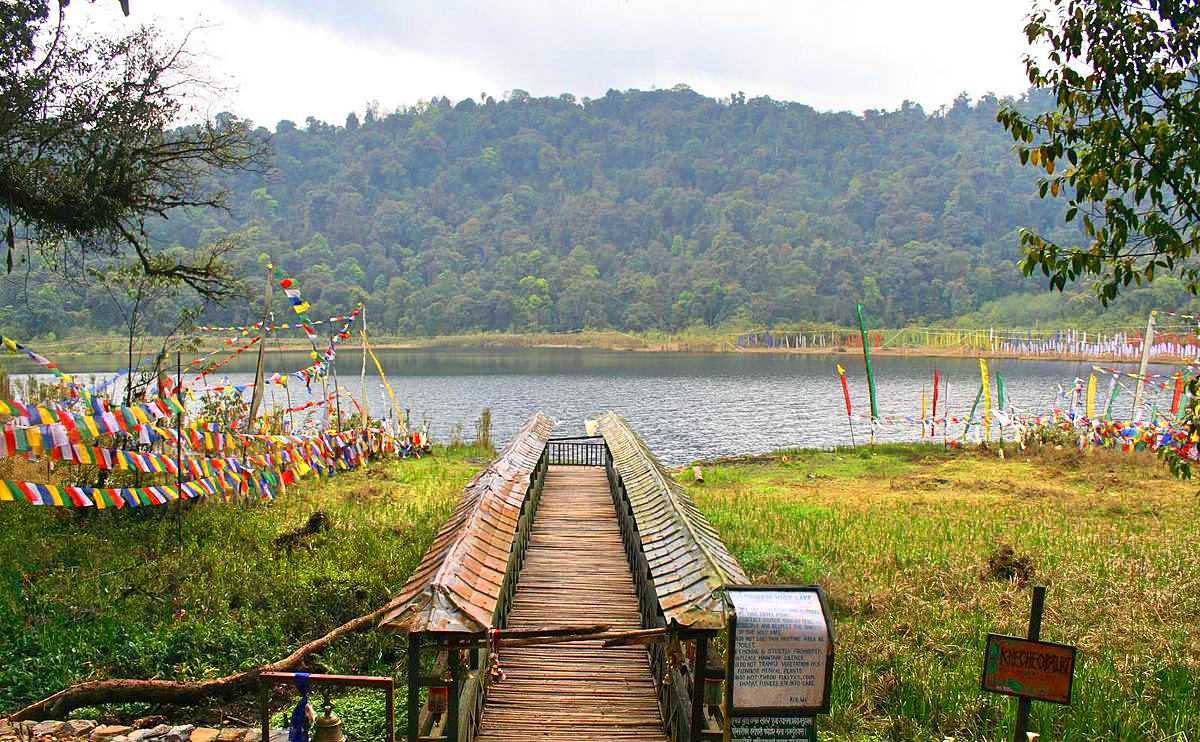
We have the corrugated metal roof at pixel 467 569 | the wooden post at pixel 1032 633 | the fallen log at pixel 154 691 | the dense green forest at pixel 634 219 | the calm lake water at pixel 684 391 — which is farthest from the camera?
the dense green forest at pixel 634 219

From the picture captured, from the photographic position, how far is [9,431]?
330 inches

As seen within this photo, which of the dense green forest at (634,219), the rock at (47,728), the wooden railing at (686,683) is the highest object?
the dense green forest at (634,219)

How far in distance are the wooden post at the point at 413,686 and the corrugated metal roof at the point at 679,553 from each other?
1540 millimetres

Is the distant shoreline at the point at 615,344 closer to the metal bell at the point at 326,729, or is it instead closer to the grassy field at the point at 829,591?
the grassy field at the point at 829,591

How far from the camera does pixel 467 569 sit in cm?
609

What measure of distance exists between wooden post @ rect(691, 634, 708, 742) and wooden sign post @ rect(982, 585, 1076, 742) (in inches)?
63.7

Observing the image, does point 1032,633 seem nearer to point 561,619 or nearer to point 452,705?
point 452,705

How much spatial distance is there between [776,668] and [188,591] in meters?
7.16

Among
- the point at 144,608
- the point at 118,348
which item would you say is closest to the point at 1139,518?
the point at 144,608

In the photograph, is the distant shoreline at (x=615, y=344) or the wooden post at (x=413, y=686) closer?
the wooden post at (x=413, y=686)

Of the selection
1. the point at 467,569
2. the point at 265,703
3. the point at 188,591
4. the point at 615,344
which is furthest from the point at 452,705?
the point at 615,344

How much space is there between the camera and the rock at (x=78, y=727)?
22.3 feet

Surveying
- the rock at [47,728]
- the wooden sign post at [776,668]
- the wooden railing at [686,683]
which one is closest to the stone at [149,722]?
the rock at [47,728]

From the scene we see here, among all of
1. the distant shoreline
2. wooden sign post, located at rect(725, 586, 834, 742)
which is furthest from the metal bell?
the distant shoreline
